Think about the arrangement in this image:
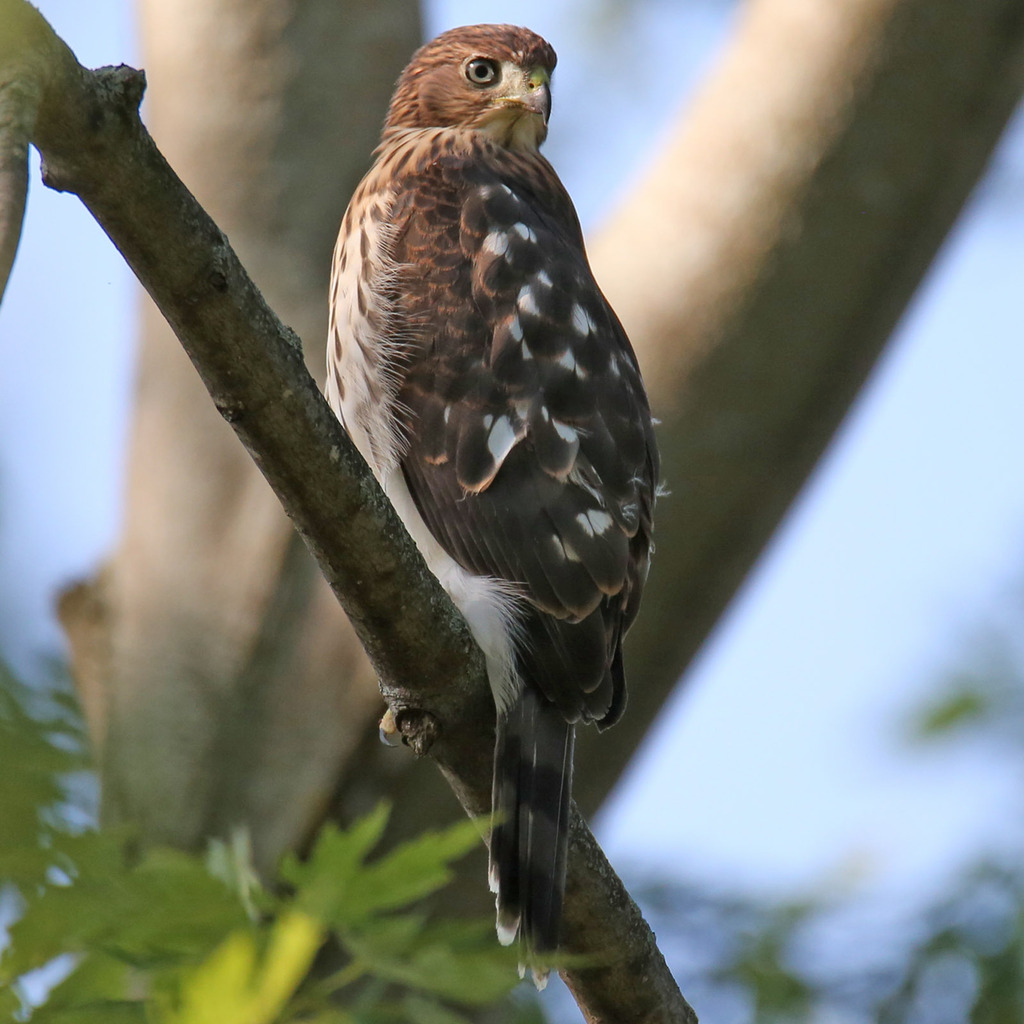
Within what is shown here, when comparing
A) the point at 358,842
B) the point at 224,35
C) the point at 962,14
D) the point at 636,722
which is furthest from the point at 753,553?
the point at 358,842

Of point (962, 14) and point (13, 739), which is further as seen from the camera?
point (962, 14)

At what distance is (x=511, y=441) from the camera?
3.01m

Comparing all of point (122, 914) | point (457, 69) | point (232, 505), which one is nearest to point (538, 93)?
point (457, 69)

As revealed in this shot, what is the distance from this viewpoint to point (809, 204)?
14.6 feet

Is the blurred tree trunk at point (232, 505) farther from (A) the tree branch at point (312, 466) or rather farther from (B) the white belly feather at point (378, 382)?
(A) the tree branch at point (312, 466)

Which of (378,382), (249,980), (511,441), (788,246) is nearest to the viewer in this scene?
(249,980)

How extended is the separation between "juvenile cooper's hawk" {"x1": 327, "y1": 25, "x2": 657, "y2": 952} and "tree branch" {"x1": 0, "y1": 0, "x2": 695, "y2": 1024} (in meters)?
0.14

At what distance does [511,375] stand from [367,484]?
39.6 inches

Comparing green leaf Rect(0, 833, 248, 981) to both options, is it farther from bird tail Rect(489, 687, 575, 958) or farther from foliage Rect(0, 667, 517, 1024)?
bird tail Rect(489, 687, 575, 958)

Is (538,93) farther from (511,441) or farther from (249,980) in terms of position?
(249,980)

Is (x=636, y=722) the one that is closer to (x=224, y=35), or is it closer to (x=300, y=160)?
(x=300, y=160)

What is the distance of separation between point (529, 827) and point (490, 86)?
233 cm

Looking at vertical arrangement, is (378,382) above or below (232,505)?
below

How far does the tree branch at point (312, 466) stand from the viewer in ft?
5.83
